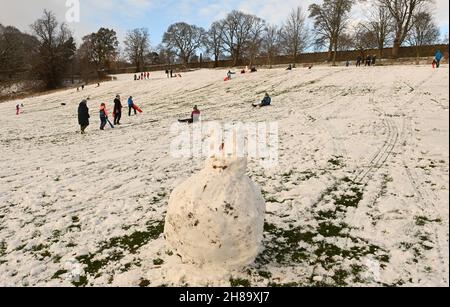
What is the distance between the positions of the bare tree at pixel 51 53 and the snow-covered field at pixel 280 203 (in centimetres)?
5021

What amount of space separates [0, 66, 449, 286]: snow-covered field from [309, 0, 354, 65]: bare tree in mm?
39179

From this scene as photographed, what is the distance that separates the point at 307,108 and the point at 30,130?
15887mm

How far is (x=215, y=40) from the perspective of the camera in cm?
8975

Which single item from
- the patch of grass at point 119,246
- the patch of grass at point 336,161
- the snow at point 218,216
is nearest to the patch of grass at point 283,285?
the snow at point 218,216

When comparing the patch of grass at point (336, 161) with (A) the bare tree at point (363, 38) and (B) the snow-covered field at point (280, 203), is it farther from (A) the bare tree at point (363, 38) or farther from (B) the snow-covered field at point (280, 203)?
(A) the bare tree at point (363, 38)

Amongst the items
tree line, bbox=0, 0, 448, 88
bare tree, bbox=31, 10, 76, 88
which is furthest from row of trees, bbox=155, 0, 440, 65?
bare tree, bbox=31, 10, 76, 88

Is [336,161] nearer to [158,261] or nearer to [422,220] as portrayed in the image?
[422,220]

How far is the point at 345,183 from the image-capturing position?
8.84 metres

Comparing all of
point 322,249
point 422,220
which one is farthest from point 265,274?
point 422,220

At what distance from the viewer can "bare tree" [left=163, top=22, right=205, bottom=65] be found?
92.6 meters

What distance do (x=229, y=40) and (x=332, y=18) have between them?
37.4 m

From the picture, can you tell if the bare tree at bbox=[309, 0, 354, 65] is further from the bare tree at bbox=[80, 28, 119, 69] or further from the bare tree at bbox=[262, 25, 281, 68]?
the bare tree at bbox=[80, 28, 119, 69]
